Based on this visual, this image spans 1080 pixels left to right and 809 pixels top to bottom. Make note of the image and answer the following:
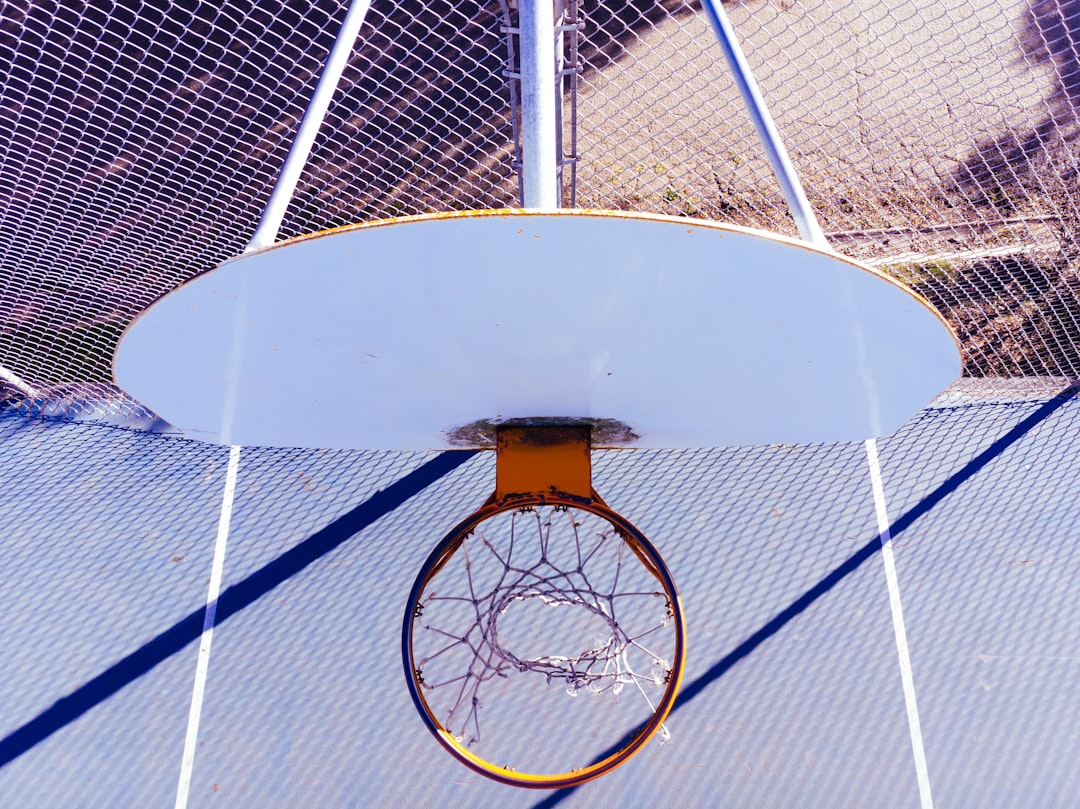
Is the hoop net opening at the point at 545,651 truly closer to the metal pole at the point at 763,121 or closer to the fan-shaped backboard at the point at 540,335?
the fan-shaped backboard at the point at 540,335

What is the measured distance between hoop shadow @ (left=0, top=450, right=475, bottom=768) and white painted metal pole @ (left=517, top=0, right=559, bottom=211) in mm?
2381

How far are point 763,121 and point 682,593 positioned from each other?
115 inches

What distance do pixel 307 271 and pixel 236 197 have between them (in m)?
3.15

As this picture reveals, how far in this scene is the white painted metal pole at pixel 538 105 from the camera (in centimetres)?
229

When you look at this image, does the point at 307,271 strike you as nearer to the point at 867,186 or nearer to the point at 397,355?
the point at 397,355

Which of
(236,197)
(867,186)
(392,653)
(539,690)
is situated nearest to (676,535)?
(539,690)

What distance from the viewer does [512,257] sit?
197cm

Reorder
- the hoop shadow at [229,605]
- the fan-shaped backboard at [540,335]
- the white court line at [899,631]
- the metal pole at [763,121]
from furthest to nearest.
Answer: the hoop shadow at [229,605], the white court line at [899,631], the metal pole at [763,121], the fan-shaped backboard at [540,335]

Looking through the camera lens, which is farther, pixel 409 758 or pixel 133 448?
pixel 133 448

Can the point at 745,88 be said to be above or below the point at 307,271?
→ above

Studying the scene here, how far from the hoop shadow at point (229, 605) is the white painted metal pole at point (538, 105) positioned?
2381 mm

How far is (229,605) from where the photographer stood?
14.6ft

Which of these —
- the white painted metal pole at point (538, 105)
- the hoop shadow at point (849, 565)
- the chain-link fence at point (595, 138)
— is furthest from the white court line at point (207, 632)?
the white painted metal pole at point (538, 105)

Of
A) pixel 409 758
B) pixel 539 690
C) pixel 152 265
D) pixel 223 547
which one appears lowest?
pixel 409 758
